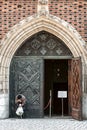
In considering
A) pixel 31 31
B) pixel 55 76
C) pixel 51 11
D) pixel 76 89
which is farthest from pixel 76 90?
pixel 55 76

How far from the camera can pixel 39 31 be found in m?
11.7

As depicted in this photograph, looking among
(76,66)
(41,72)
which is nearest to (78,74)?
(76,66)

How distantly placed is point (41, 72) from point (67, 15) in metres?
2.23

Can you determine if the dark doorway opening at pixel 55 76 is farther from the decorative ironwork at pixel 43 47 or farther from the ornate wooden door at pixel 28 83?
the ornate wooden door at pixel 28 83

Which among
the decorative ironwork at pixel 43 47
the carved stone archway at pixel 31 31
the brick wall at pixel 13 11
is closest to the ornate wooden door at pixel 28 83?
the decorative ironwork at pixel 43 47

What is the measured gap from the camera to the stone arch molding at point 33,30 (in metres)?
11.4

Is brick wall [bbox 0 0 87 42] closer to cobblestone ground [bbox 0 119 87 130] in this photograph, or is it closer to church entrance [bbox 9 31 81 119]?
church entrance [bbox 9 31 81 119]

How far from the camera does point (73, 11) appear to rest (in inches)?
457

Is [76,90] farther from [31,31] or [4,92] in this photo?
[31,31]

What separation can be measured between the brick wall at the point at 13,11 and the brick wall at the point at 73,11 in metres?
0.73

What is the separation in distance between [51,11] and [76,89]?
286cm

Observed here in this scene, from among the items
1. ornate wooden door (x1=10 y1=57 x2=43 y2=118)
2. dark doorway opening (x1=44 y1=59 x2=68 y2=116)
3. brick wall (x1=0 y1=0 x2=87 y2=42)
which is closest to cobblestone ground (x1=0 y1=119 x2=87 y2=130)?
ornate wooden door (x1=10 y1=57 x2=43 y2=118)

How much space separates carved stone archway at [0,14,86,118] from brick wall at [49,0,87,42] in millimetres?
185

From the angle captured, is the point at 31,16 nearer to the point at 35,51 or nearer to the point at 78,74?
the point at 35,51
